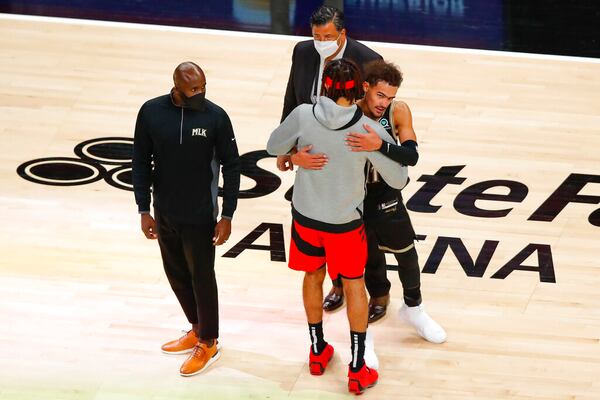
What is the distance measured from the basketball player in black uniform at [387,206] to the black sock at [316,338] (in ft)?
1.69

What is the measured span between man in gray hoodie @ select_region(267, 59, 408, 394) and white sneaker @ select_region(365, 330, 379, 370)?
0.09 m

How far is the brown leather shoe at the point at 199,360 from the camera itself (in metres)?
5.91

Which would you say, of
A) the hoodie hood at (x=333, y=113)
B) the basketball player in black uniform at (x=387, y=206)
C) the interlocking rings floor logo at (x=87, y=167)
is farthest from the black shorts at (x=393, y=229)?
the interlocking rings floor logo at (x=87, y=167)

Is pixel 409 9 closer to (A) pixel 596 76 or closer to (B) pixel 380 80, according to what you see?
(A) pixel 596 76

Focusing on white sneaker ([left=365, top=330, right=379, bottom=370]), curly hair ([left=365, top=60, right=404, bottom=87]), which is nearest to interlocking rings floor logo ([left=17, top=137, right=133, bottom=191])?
white sneaker ([left=365, top=330, right=379, bottom=370])

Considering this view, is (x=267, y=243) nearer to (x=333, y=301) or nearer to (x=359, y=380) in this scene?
(x=333, y=301)

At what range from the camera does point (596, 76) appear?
30.9 feet

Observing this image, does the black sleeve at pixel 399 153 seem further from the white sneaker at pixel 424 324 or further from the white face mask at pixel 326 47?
the white sneaker at pixel 424 324

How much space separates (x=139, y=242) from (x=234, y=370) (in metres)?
1.39

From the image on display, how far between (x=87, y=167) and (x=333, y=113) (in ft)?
9.96

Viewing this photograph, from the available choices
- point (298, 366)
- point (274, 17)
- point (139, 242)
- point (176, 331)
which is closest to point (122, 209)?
point (139, 242)

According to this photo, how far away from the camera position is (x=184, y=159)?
556 cm

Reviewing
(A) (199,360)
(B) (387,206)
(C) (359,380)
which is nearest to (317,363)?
(C) (359,380)

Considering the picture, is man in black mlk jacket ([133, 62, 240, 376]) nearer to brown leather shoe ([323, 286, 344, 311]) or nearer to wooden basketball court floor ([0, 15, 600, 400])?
wooden basketball court floor ([0, 15, 600, 400])
